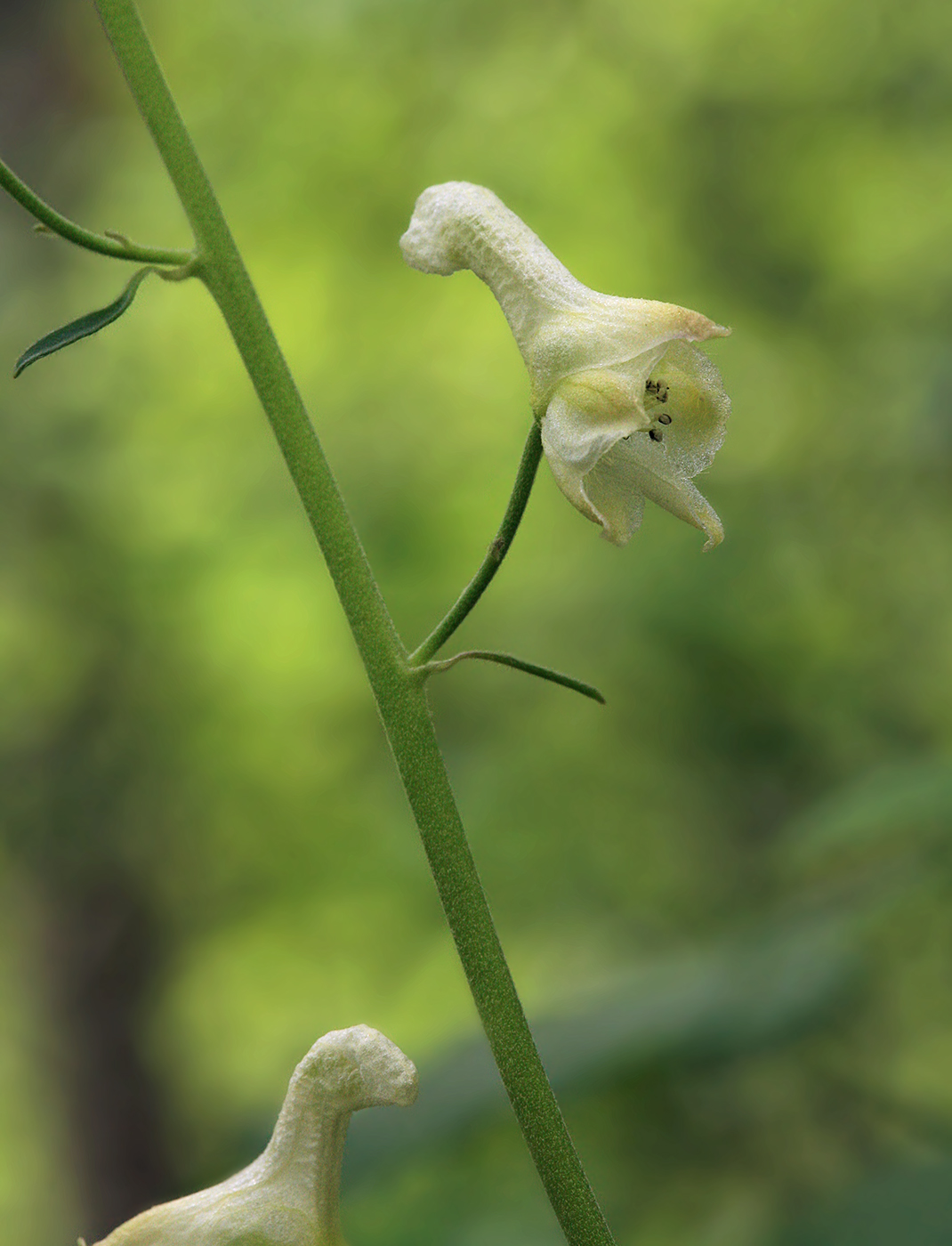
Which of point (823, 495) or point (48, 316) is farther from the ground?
point (48, 316)

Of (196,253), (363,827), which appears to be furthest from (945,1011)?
(363,827)

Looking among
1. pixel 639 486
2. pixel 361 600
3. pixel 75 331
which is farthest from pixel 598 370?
pixel 75 331

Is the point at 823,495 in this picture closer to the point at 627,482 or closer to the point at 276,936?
the point at 627,482

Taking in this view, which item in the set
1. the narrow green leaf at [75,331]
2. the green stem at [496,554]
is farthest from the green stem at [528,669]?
the narrow green leaf at [75,331]

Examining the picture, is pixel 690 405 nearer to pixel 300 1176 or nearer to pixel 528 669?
pixel 528 669

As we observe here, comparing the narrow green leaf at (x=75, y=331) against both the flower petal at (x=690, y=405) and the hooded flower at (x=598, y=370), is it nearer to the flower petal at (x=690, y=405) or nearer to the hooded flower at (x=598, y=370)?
the hooded flower at (x=598, y=370)
